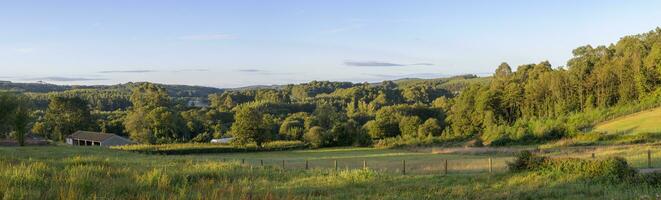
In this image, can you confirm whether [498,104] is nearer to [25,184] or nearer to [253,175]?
[253,175]

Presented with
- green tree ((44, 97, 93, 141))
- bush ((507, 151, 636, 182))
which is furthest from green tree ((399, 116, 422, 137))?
bush ((507, 151, 636, 182))

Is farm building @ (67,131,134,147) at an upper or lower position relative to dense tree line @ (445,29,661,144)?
lower

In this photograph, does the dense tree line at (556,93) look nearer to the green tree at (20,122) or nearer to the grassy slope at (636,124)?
the grassy slope at (636,124)

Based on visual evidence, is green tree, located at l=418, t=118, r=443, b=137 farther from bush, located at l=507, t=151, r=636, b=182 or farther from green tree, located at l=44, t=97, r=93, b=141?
bush, located at l=507, t=151, r=636, b=182

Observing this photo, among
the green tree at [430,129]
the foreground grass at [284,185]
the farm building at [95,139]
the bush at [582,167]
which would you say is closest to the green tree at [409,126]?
the green tree at [430,129]

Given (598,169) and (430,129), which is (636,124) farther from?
(598,169)

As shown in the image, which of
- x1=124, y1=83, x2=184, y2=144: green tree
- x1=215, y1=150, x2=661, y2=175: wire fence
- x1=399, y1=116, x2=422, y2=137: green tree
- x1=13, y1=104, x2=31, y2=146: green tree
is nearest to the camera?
x1=215, y1=150, x2=661, y2=175: wire fence

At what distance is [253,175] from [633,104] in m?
76.5

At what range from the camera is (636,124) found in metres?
60.0

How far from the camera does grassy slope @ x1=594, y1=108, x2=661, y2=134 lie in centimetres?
5618

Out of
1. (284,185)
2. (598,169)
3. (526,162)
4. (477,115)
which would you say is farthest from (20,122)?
(477,115)

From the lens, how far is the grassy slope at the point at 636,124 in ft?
184

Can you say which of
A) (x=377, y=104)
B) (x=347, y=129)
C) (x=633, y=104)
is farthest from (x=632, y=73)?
(x=377, y=104)

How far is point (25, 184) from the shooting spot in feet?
26.9
